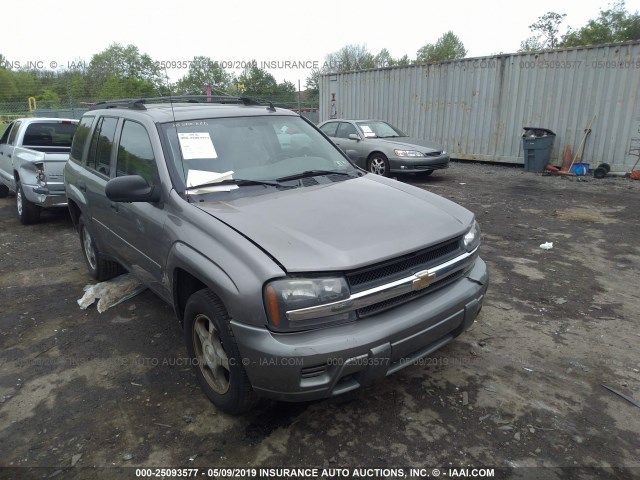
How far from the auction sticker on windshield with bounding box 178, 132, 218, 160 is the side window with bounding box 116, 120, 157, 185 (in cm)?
24

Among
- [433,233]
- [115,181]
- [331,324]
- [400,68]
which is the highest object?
[400,68]

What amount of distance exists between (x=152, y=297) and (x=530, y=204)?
697 cm

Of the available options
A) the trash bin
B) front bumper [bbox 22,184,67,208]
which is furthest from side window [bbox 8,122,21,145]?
the trash bin

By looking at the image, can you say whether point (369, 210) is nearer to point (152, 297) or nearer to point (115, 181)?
point (115, 181)

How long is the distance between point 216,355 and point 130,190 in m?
1.21

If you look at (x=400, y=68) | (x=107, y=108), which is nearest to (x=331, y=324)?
(x=107, y=108)

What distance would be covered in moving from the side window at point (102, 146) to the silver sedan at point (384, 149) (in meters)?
6.79

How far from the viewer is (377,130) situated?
11.4 meters

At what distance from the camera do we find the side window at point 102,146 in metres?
3.97

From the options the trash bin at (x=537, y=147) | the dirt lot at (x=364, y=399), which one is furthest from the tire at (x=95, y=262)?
the trash bin at (x=537, y=147)

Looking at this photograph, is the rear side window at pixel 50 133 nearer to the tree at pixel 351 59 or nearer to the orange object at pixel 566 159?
the orange object at pixel 566 159

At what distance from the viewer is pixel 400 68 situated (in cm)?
1562

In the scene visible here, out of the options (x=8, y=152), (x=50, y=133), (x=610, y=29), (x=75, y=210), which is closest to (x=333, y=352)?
(x=75, y=210)

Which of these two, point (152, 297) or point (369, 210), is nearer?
point (369, 210)
